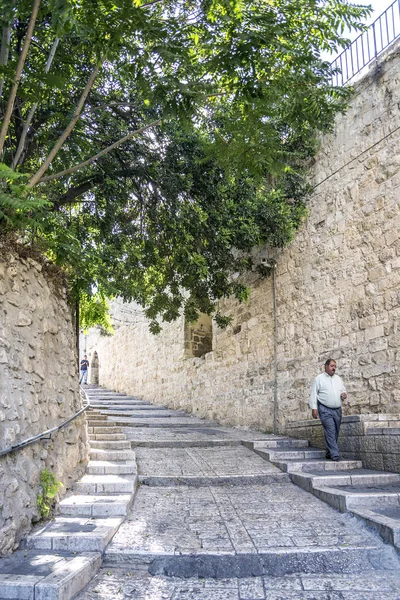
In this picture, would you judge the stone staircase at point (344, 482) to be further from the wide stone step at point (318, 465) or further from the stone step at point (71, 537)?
the stone step at point (71, 537)

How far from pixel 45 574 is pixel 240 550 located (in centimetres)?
140

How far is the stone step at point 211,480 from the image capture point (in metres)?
6.10

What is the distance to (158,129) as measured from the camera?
24.4ft

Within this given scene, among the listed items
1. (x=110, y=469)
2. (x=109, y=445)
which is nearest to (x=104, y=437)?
(x=109, y=445)

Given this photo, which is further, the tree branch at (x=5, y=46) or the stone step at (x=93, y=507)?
the stone step at (x=93, y=507)

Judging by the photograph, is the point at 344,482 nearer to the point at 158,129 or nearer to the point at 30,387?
the point at 30,387

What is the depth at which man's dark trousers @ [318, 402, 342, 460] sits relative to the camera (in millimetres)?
6746

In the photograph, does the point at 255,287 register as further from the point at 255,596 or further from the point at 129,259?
the point at 255,596

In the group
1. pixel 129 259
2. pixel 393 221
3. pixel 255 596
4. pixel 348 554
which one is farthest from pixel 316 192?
pixel 255 596

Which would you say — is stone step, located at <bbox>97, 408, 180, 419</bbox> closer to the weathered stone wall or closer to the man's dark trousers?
the man's dark trousers

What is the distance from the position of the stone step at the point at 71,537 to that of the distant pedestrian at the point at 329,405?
3.42 metres

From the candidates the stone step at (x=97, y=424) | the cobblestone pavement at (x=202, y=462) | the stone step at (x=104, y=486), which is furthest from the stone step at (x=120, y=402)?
the stone step at (x=104, y=486)

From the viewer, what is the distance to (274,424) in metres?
9.58

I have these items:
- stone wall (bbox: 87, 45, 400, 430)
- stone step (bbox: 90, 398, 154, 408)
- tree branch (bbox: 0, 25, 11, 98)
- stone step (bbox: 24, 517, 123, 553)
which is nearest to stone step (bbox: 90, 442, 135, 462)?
stone step (bbox: 24, 517, 123, 553)
